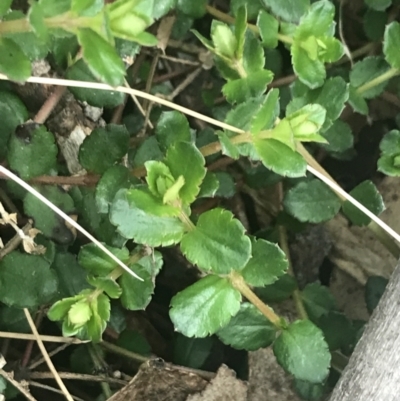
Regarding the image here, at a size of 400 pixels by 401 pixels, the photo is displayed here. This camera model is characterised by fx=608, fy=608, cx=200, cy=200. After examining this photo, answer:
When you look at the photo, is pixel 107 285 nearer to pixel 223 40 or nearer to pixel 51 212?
pixel 51 212

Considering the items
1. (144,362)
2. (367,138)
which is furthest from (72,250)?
(367,138)

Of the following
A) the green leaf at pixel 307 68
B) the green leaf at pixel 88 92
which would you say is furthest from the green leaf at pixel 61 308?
the green leaf at pixel 307 68

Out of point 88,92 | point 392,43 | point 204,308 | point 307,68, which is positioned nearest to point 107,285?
point 204,308

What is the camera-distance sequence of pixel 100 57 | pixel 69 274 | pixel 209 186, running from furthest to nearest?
pixel 69 274 → pixel 209 186 → pixel 100 57

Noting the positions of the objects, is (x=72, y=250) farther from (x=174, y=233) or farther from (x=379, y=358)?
(x=379, y=358)

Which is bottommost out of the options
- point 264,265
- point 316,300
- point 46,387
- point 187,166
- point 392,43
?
point 46,387

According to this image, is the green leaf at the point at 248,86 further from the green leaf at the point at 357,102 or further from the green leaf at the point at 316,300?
the green leaf at the point at 316,300
